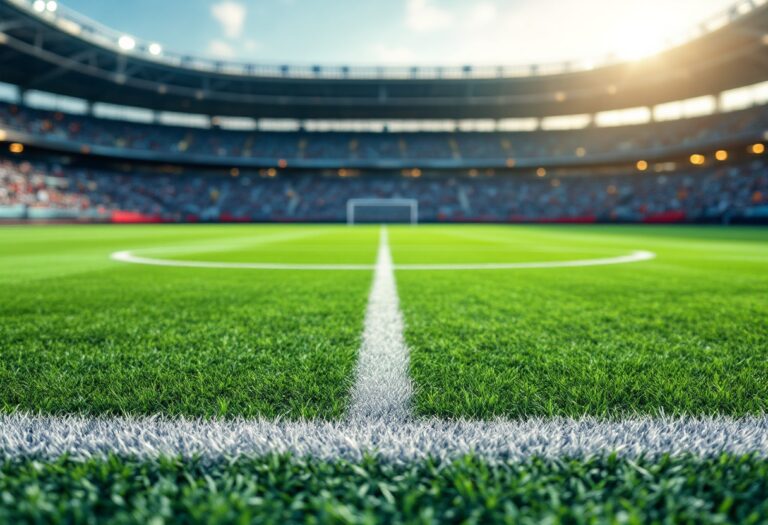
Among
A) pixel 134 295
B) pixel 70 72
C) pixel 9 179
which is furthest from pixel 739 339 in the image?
pixel 70 72

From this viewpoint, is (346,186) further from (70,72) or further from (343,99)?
(70,72)

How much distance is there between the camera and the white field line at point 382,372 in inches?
46.3

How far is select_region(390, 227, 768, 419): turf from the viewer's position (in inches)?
47.4

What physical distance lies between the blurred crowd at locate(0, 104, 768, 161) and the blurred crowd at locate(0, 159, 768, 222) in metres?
2.12

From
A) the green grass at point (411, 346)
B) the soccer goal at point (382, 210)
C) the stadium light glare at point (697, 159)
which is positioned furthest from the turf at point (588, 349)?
the stadium light glare at point (697, 159)

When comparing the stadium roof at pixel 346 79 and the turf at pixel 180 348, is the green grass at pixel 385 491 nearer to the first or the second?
the turf at pixel 180 348

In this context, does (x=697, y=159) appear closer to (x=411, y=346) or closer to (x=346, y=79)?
(x=346, y=79)

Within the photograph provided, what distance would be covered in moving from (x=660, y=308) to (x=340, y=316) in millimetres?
1747

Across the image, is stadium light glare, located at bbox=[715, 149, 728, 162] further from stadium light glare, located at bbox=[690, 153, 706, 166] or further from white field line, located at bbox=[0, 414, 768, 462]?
white field line, located at bbox=[0, 414, 768, 462]

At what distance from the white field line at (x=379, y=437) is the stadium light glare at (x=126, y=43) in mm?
37726

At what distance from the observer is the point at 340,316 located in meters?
2.40

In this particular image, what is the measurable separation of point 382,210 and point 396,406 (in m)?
39.5

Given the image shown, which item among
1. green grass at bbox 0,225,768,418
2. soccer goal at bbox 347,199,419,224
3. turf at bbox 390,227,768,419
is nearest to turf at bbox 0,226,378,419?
green grass at bbox 0,225,768,418

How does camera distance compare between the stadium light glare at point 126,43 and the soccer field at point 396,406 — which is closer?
the soccer field at point 396,406
